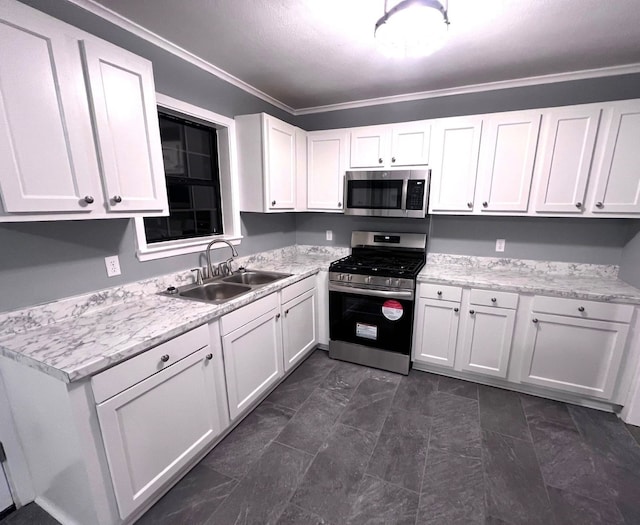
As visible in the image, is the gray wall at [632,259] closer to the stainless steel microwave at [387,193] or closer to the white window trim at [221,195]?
the stainless steel microwave at [387,193]

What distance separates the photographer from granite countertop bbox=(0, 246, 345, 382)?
3.73ft

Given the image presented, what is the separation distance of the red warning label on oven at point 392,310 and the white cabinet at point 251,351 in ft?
3.01

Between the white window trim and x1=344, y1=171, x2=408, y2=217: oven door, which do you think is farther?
x1=344, y1=171, x2=408, y2=217: oven door

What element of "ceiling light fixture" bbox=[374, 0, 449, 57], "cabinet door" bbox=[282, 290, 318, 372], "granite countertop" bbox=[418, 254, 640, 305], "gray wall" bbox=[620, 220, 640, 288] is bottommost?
"cabinet door" bbox=[282, 290, 318, 372]

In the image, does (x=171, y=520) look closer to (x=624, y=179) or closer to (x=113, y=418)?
(x=113, y=418)

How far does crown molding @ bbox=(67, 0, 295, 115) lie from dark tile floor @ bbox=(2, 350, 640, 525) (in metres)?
2.55

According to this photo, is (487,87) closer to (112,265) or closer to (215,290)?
(215,290)

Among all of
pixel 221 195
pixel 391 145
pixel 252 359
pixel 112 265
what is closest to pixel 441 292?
pixel 391 145

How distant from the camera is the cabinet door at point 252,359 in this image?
1853 mm

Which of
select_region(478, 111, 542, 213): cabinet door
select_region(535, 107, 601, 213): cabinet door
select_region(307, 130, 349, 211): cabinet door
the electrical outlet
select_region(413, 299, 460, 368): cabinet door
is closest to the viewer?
the electrical outlet

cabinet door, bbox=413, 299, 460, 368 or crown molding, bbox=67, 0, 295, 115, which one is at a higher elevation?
crown molding, bbox=67, 0, 295, 115

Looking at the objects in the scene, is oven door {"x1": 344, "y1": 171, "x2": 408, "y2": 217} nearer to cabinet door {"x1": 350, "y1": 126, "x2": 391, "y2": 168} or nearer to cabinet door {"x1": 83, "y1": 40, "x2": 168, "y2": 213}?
cabinet door {"x1": 350, "y1": 126, "x2": 391, "y2": 168}

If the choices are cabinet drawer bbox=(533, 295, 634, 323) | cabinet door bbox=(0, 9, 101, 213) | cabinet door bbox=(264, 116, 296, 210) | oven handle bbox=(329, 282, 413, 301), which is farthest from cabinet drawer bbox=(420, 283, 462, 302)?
cabinet door bbox=(0, 9, 101, 213)

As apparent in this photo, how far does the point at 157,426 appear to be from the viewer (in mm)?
1411
